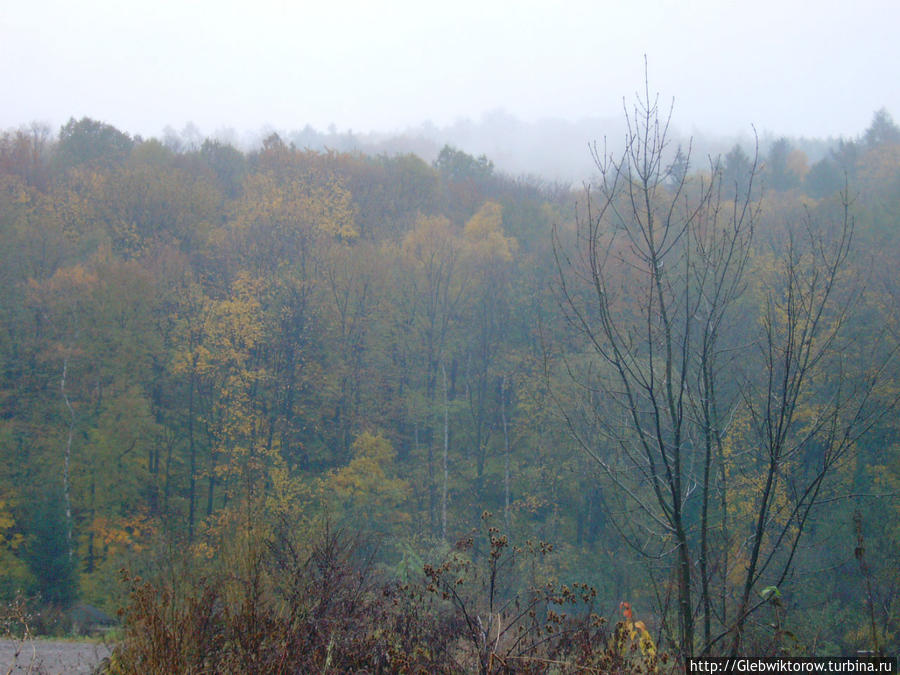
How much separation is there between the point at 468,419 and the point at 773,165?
91.6ft

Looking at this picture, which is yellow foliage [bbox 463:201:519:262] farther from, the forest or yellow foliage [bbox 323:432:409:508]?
yellow foliage [bbox 323:432:409:508]

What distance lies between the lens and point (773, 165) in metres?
40.1

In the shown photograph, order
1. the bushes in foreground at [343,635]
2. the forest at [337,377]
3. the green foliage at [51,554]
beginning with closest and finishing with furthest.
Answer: the bushes in foreground at [343,635] < the green foliage at [51,554] < the forest at [337,377]

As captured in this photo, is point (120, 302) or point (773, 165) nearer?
point (120, 302)

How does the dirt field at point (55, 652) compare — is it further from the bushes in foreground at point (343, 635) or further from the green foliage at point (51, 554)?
the green foliage at point (51, 554)

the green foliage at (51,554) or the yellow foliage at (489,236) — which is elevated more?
the yellow foliage at (489,236)

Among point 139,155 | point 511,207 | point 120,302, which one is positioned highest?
point 139,155

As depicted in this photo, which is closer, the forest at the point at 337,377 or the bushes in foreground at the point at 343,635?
the bushes in foreground at the point at 343,635

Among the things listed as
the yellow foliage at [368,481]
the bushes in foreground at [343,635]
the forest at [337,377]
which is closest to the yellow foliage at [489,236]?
the forest at [337,377]

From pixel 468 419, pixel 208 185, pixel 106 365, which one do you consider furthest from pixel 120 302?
pixel 468 419

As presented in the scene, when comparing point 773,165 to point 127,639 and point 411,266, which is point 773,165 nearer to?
point 411,266

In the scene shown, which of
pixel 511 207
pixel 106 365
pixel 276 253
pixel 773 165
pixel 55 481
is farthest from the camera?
pixel 773 165

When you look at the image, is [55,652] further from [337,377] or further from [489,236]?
[489,236]

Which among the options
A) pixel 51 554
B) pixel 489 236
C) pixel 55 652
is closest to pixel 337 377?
pixel 489 236
